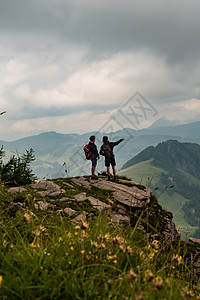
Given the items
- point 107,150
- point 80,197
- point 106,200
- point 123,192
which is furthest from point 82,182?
point 80,197

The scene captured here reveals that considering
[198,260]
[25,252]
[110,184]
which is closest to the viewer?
[25,252]

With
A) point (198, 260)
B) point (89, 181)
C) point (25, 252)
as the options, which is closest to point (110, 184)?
point (89, 181)

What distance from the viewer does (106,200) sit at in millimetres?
14742

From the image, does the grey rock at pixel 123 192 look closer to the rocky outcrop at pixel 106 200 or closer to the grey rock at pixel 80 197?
the rocky outcrop at pixel 106 200

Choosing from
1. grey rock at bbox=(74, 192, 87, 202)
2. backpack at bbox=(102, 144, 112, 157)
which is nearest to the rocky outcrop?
grey rock at bbox=(74, 192, 87, 202)

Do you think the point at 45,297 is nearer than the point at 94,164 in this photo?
Yes

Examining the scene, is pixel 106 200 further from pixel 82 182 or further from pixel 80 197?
pixel 82 182

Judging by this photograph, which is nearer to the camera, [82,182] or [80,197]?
[80,197]

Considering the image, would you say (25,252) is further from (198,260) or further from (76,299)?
(198,260)

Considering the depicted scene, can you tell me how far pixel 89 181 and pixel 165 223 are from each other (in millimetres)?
6570

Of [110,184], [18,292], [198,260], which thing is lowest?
[198,260]

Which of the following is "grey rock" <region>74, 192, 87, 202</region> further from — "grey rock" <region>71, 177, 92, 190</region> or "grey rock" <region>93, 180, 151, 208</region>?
"grey rock" <region>71, 177, 92, 190</region>

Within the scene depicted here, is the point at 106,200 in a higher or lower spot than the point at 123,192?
higher

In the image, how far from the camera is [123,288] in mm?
3146
